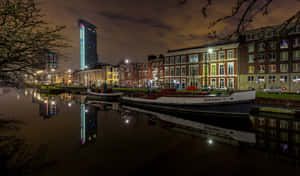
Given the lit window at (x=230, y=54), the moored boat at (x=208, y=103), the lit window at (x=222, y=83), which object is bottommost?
the moored boat at (x=208, y=103)

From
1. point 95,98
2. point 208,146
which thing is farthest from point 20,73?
point 95,98

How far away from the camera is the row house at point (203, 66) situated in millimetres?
43591

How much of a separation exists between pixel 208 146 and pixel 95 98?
1233 inches

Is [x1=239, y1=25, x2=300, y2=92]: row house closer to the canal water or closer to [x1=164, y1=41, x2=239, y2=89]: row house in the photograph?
[x1=164, y1=41, x2=239, y2=89]: row house

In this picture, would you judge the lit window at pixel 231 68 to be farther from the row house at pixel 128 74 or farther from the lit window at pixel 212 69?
the row house at pixel 128 74

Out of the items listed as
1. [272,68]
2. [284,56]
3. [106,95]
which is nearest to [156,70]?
[106,95]

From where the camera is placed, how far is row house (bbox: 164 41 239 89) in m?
43.6

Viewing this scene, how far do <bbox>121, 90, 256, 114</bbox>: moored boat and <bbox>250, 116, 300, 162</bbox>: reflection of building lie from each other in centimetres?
221

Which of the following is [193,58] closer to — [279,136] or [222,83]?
[222,83]

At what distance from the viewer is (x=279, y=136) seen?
10.5 metres

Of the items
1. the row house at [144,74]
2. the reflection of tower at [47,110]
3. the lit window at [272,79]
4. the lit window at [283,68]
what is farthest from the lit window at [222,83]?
the reflection of tower at [47,110]

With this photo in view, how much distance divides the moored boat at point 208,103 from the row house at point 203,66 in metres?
20.3

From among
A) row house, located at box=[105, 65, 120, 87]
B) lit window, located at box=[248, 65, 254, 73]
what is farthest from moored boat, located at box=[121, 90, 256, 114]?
row house, located at box=[105, 65, 120, 87]

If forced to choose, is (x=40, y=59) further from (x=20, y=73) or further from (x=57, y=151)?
(x=57, y=151)
